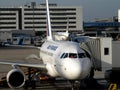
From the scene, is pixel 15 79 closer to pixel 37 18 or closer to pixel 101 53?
pixel 101 53

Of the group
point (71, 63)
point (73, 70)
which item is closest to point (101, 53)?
point (71, 63)

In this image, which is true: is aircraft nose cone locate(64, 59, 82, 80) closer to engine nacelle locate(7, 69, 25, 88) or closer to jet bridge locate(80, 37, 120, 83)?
engine nacelle locate(7, 69, 25, 88)

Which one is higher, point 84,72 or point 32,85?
point 84,72

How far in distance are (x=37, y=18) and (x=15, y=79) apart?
165194mm

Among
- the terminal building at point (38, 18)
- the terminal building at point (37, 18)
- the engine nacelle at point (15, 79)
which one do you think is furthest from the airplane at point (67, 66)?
the terminal building at point (37, 18)

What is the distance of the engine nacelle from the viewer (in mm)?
21328

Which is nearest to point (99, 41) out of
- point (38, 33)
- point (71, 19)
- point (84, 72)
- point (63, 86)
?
point (63, 86)

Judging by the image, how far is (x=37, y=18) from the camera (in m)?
186

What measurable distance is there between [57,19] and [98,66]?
548 ft

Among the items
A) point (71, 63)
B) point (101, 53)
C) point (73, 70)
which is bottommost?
point (73, 70)

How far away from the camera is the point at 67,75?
18484 millimetres

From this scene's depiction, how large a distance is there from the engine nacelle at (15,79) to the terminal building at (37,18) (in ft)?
521

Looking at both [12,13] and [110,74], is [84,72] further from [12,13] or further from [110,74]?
[12,13]

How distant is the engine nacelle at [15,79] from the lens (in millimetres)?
21328
